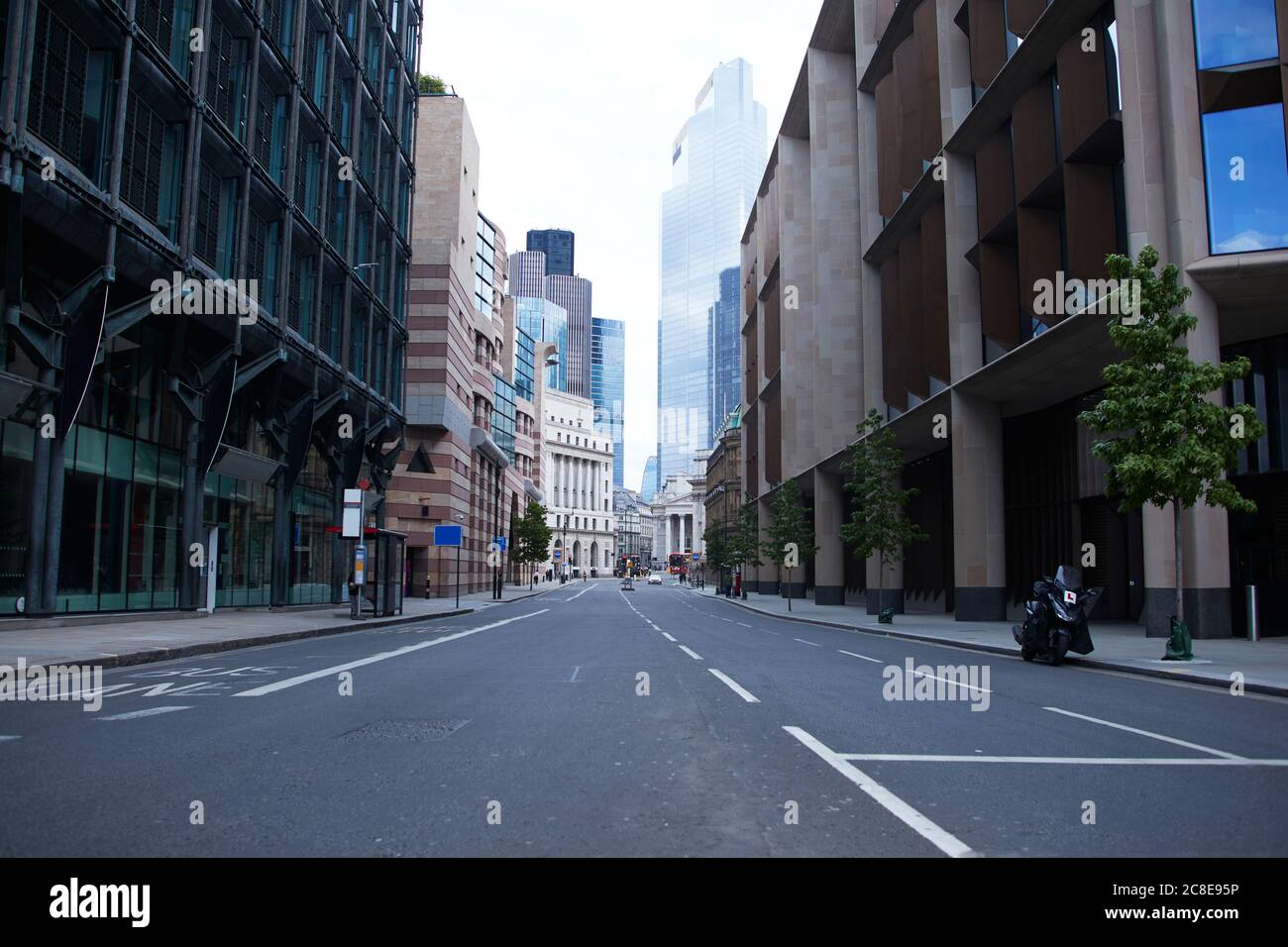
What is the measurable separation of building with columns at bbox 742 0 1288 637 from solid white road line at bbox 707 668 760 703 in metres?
11.9

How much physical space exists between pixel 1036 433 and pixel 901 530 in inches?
229

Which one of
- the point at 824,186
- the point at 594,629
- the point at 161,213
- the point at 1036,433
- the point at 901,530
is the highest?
the point at 824,186

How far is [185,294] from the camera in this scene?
74.2 feet

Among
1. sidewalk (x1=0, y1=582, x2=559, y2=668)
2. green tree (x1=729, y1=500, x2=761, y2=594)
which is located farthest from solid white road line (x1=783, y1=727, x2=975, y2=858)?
green tree (x1=729, y1=500, x2=761, y2=594)

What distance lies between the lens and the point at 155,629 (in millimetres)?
19281

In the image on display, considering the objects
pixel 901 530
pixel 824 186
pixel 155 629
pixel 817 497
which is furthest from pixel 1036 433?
pixel 155 629

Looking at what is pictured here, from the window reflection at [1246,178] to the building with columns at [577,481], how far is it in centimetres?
14286

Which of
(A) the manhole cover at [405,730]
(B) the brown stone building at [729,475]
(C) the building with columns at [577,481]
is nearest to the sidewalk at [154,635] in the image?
(A) the manhole cover at [405,730]

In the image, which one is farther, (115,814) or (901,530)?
(901,530)

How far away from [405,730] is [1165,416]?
14.0m

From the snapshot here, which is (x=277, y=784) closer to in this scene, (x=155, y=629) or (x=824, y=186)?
(x=155, y=629)

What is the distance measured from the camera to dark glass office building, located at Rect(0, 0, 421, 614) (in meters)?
18.3

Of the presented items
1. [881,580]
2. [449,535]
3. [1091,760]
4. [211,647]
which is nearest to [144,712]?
[211,647]

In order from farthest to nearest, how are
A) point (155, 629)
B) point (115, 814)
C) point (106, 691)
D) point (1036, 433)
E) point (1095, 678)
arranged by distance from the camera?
1. point (1036, 433)
2. point (155, 629)
3. point (1095, 678)
4. point (106, 691)
5. point (115, 814)
